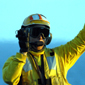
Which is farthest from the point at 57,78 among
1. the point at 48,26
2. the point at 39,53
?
the point at 48,26

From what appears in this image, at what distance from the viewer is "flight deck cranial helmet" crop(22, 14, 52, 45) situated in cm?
1015

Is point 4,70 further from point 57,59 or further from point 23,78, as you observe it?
point 57,59

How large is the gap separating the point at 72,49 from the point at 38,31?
115 centimetres

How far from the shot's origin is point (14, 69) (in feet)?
29.7

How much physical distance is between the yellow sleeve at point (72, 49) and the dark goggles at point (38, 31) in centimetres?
66

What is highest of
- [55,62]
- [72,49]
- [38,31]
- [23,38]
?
[23,38]

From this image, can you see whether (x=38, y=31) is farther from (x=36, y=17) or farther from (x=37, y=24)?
(x=36, y=17)

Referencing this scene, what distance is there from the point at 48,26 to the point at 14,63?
1.96m

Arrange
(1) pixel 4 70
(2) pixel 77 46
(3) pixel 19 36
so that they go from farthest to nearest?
(2) pixel 77 46 → (1) pixel 4 70 → (3) pixel 19 36

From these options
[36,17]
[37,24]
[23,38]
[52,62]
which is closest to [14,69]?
[23,38]

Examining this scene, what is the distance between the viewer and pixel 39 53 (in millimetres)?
10180

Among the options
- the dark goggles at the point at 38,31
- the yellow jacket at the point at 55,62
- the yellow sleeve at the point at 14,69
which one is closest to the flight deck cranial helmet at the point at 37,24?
the dark goggles at the point at 38,31

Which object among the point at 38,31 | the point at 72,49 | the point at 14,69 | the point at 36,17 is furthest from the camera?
the point at 36,17

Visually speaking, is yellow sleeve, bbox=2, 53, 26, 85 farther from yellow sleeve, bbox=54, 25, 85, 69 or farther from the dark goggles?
yellow sleeve, bbox=54, 25, 85, 69
